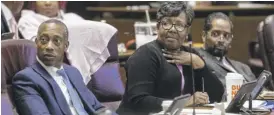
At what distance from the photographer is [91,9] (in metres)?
6.45

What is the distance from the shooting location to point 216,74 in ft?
10.4

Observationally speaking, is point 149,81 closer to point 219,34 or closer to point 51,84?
point 51,84

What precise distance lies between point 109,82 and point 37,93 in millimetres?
1135

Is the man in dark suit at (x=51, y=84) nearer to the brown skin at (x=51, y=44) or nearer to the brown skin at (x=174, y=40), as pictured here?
the brown skin at (x=51, y=44)

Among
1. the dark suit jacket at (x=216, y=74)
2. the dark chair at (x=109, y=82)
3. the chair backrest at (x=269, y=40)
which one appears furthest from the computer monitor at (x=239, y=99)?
the chair backrest at (x=269, y=40)

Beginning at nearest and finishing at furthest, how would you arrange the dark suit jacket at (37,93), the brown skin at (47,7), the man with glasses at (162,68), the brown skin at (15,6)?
the dark suit jacket at (37,93)
the man with glasses at (162,68)
the brown skin at (47,7)
the brown skin at (15,6)

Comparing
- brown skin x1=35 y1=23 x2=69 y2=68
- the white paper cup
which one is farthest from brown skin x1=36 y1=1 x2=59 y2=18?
the white paper cup

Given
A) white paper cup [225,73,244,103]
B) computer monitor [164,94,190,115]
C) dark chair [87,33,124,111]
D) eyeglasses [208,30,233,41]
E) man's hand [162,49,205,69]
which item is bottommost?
dark chair [87,33,124,111]

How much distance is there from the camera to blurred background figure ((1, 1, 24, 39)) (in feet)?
12.9

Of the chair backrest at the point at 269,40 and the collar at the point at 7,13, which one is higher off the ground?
the collar at the point at 7,13

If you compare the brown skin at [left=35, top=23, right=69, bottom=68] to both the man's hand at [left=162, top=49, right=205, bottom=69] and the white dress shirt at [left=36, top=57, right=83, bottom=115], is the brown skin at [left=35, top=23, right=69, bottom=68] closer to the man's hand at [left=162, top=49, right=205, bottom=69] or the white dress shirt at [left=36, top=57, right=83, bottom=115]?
the white dress shirt at [left=36, top=57, right=83, bottom=115]

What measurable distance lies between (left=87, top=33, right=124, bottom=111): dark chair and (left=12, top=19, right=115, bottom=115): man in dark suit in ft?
2.50

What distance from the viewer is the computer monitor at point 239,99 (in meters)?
2.40

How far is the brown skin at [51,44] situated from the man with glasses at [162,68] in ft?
0.97
